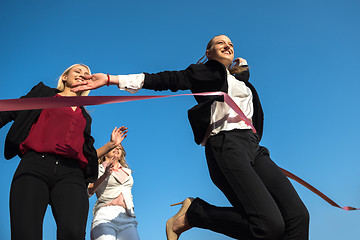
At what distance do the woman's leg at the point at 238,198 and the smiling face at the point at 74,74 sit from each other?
1.65m

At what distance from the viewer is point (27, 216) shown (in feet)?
9.45

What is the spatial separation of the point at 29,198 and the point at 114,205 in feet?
9.07

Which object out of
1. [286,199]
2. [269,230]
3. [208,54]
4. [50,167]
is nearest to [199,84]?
[208,54]

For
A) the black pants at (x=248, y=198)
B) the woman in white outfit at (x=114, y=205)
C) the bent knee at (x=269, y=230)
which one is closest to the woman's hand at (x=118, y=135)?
the woman in white outfit at (x=114, y=205)

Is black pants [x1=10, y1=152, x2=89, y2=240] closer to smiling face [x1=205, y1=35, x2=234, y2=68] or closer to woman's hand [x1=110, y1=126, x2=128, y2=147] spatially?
woman's hand [x1=110, y1=126, x2=128, y2=147]

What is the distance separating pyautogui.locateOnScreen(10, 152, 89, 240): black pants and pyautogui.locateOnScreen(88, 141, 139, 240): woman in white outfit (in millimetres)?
1622

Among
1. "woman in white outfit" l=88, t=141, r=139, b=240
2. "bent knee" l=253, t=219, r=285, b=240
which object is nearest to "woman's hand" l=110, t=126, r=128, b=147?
"woman in white outfit" l=88, t=141, r=139, b=240

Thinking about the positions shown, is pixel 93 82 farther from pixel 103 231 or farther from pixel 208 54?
pixel 103 231

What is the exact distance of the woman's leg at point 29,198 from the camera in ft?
9.29

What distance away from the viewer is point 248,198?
3000mm

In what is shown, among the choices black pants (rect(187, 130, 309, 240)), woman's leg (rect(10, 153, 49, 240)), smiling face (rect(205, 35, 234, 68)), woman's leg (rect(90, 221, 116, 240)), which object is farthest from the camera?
woman's leg (rect(90, 221, 116, 240))

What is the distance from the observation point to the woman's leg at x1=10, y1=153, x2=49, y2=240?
9.29 feet

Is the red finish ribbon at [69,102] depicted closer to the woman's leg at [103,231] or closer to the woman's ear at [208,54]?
the woman's ear at [208,54]

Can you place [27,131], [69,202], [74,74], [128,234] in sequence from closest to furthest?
[69,202], [27,131], [74,74], [128,234]
